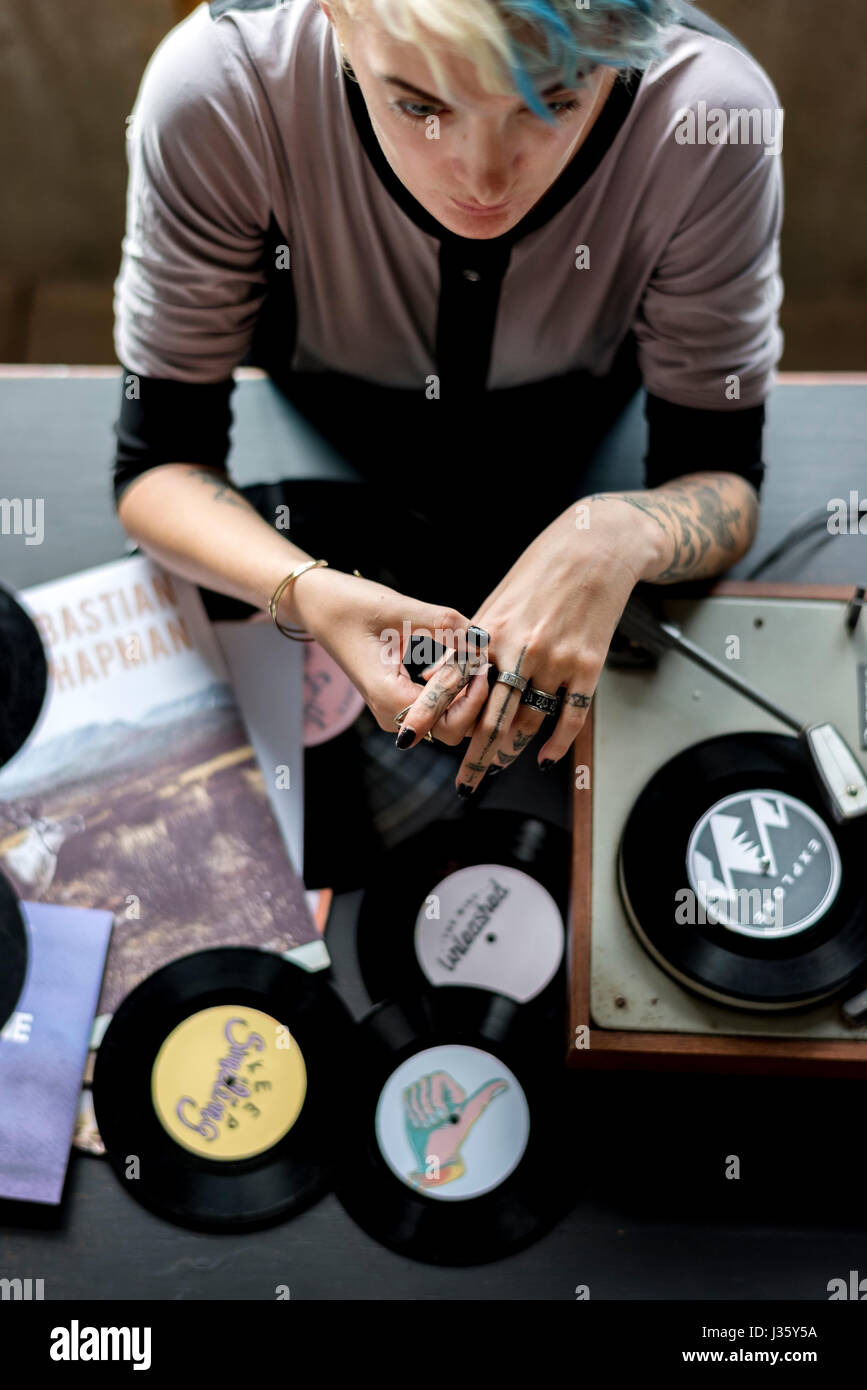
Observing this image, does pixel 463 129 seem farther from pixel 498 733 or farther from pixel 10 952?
pixel 10 952

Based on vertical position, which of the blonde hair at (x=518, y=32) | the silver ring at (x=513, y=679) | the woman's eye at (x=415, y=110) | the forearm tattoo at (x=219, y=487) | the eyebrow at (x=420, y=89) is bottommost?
the silver ring at (x=513, y=679)

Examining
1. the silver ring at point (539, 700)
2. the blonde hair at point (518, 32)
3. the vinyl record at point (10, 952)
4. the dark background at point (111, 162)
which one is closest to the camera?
the blonde hair at point (518, 32)

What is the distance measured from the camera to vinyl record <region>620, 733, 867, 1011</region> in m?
0.97

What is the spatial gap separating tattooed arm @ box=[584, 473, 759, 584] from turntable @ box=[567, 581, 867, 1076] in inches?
2.6

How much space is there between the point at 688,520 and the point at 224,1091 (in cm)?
64

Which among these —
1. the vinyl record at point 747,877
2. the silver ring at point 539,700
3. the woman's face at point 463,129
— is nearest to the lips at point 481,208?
the woman's face at point 463,129

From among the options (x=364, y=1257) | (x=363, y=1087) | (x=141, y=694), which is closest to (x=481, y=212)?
(x=141, y=694)

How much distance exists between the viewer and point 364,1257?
1.02 metres

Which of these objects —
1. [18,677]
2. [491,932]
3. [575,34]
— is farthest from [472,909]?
[575,34]

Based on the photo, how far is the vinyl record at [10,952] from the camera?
1.07 metres

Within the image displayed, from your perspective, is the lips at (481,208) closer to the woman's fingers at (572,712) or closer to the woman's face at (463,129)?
the woman's face at (463,129)

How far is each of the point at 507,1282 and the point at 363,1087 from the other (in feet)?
0.66

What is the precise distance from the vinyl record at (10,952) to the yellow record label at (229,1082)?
146 mm
